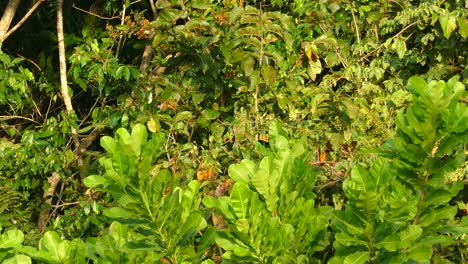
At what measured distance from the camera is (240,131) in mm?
4238

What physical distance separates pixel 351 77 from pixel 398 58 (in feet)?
1.40

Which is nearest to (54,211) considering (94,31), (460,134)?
(94,31)

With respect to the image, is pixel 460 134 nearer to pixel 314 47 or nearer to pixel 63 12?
pixel 314 47

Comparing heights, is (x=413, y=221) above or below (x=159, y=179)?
below

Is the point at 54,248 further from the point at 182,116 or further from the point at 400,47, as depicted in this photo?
the point at 400,47

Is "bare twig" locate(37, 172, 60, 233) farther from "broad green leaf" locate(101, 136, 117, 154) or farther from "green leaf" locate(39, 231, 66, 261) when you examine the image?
"broad green leaf" locate(101, 136, 117, 154)

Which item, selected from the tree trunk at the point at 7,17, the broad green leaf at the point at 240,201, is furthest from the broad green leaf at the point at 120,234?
the tree trunk at the point at 7,17

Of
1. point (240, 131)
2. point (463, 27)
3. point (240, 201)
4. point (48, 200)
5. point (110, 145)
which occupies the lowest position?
point (48, 200)

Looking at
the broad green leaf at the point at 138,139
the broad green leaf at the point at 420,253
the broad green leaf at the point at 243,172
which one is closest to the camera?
the broad green leaf at the point at 138,139

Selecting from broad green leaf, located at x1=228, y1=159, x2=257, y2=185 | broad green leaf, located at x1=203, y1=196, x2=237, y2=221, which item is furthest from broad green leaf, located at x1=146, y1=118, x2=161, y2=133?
broad green leaf, located at x1=203, y1=196, x2=237, y2=221

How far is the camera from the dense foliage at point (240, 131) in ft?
5.79

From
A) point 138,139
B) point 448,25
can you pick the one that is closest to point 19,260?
point 138,139

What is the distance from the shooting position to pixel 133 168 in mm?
1666

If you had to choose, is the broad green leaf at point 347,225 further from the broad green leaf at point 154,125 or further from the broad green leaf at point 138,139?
the broad green leaf at point 154,125
